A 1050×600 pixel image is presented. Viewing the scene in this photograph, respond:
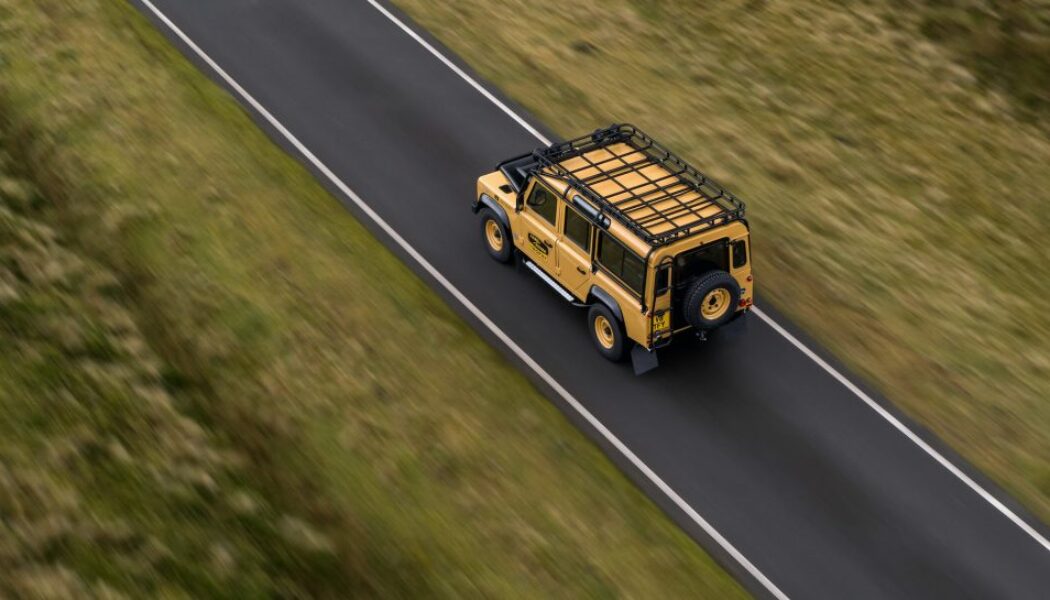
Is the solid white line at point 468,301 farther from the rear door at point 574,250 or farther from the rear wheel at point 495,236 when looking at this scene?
the rear door at point 574,250

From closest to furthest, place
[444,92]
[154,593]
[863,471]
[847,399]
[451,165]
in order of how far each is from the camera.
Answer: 1. [154,593]
2. [863,471]
3. [847,399]
4. [451,165]
5. [444,92]

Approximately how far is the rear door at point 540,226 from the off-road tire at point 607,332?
1049 mm

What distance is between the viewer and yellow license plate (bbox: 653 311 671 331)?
1628 centimetres

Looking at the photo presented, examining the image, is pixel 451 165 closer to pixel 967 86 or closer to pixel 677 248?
pixel 677 248

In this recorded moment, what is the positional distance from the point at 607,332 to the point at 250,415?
533cm

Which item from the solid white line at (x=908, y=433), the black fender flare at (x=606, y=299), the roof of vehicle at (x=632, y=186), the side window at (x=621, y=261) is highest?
the roof of vehicle at (x=632, y=186)

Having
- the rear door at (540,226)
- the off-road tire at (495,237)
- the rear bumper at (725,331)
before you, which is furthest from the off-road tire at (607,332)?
the off-road tire at (495,237)

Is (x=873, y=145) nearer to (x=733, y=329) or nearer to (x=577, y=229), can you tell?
(x=733, y=329)

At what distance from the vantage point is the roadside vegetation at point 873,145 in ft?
58.0

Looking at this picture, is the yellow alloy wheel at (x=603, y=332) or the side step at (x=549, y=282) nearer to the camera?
the yellow alloy wheel at (x=603, y=332)

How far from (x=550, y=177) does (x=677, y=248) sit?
2.68 meters

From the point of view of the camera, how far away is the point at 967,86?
23562mm

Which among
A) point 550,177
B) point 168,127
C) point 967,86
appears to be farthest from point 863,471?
point 168,127

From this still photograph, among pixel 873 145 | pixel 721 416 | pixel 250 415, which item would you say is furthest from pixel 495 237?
pixel 873 145
